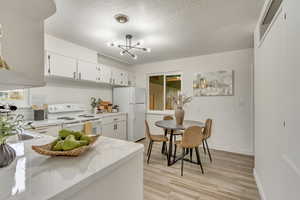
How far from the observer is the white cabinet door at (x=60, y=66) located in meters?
2.48

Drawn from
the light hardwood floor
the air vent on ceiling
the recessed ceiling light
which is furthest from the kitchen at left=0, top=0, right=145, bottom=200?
the air vent on ceiling

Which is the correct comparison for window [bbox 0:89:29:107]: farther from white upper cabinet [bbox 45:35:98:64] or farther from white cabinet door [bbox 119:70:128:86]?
white cabinet door [bbox 119:70:128:86]

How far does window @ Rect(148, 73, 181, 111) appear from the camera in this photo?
4250 mm

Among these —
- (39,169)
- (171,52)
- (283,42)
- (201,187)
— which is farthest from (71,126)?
(283,42)

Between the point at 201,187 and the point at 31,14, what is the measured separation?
8.61 feet

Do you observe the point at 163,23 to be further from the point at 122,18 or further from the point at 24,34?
the point at 24,34

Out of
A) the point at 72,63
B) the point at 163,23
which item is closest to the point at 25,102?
the point at 72,63

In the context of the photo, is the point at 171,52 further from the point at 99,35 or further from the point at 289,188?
the point at 289,188

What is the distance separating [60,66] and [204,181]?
3.32 metres

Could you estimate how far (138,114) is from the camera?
4.19 metres

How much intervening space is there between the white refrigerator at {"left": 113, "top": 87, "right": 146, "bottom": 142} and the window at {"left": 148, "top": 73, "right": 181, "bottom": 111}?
0.49m

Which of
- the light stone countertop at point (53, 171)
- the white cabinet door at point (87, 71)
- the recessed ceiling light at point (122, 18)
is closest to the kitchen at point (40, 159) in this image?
the light stone countertop at point (53, 171)

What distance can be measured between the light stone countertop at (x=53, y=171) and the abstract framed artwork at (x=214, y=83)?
10.1ft

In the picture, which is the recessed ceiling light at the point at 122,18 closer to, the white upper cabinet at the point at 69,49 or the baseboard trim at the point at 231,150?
the white upper cabinet at the point at 69,49
